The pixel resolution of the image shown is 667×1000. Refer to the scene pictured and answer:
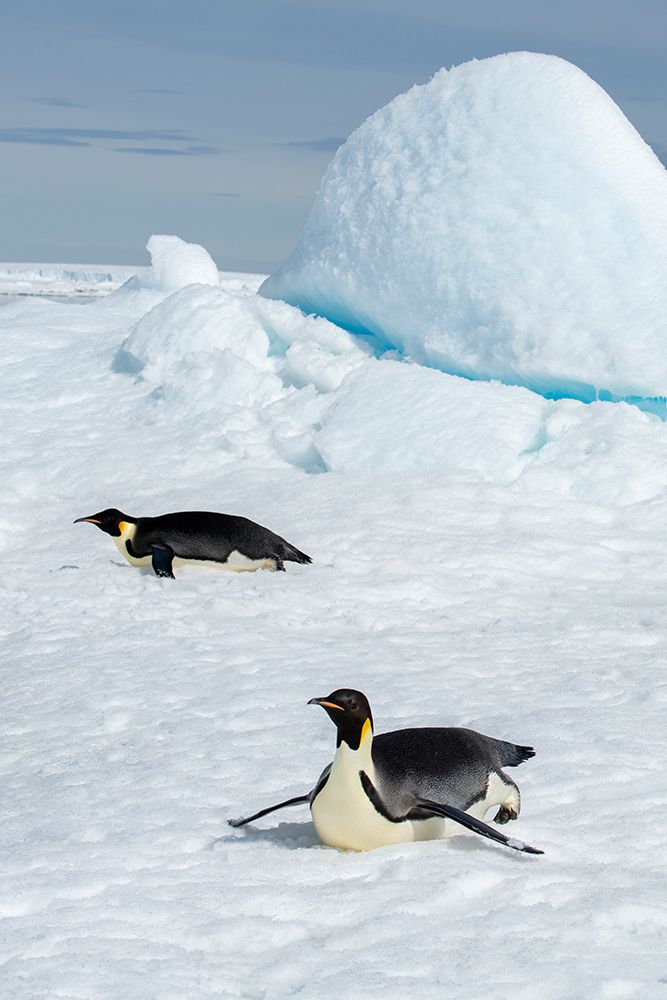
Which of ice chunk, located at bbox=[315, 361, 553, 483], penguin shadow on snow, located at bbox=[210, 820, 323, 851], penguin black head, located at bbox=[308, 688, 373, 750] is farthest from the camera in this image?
ice chunk, located at bbox=[315, 361, 553, 483]

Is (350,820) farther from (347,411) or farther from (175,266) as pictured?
(175,266)

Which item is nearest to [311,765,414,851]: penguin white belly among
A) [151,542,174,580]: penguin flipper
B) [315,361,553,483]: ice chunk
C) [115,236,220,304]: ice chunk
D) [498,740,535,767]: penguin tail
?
[498,740,535,767]: penguin tail

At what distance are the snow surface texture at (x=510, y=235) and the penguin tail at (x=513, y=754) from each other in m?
5.64

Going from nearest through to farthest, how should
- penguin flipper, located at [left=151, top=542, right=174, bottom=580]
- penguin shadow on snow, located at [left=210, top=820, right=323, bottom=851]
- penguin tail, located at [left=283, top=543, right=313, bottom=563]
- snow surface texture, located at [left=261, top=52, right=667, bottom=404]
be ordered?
penguin shadow on snow, located at [left=210, top=820, right=323, bottom=851]
penguin flipper, located at [left=151, top=542, right=174, bottom=580]
penguin tail, located at [left=283, top=543, right=313, bottom=563]
snow surface texture, located at [left=261, top=52, right=667, bottom=404]

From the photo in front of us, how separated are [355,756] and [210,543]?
3.74m

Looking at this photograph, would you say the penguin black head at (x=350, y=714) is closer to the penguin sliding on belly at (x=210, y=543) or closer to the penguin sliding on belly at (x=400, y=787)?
the penguin sliding on belly at (x=400, y=787)

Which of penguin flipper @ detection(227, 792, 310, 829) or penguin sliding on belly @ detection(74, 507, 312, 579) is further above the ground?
penguin flipper @ detection(227, 792, 310, 829)

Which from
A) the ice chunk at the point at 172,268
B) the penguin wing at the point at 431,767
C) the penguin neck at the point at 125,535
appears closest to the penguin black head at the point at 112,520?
the penguin neck at the point at 125,535

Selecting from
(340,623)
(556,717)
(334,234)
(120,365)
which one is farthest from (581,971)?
(120,365)

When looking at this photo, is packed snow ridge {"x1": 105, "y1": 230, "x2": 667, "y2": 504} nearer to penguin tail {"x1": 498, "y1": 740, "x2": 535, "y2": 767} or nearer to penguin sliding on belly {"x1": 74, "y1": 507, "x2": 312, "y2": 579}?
penguin sliding on belly {"x1": 74, "y1": 507, "x2": 312, "y2": 579}

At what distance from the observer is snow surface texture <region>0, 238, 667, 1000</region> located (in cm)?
255

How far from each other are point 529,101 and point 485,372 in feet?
7.43

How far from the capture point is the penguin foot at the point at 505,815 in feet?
10.7

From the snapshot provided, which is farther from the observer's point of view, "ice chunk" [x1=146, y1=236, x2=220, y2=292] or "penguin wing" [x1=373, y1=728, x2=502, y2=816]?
"ice chunk" [x1=146, y1=236, x2=220, y2=292]
